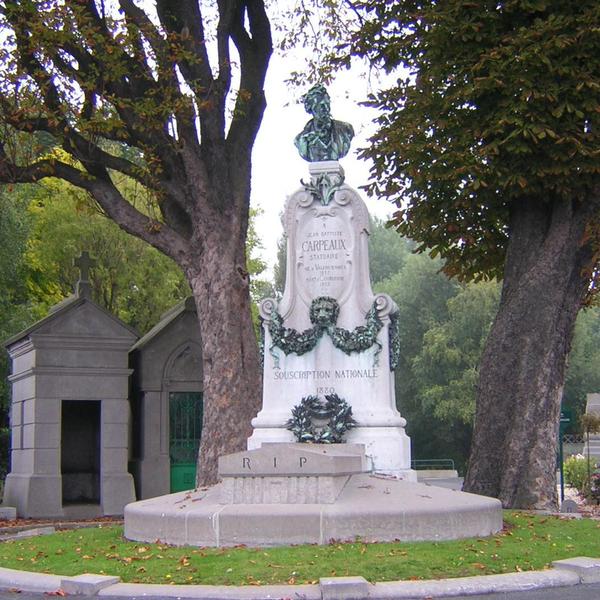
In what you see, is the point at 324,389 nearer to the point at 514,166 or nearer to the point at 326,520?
the point at 326,520

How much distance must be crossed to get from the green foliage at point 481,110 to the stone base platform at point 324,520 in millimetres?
7529

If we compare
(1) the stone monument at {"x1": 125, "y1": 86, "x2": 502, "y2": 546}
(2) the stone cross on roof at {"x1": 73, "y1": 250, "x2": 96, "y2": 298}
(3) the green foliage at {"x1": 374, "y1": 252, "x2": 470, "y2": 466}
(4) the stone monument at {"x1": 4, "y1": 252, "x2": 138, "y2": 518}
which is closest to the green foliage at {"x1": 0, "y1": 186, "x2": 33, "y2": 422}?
(2) the stone cross on roof at {"x1": 73, "y1": 250, "x2": 96, "y2": 298}

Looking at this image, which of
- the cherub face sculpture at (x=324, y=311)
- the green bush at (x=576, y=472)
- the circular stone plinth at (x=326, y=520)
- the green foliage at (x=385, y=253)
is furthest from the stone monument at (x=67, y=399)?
the green foliage at (x=385, y=253)

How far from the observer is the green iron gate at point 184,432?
2241 cm

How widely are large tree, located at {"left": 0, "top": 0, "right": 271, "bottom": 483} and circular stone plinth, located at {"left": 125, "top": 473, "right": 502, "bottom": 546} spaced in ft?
22.9

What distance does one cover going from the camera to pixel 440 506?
36.4 ft

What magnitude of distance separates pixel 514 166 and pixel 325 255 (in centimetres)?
479

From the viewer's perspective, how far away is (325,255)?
14773mm

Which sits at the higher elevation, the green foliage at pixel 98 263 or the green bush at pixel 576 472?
the green foliage at pixel 98 263

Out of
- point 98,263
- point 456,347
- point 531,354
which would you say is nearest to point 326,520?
point 531,354

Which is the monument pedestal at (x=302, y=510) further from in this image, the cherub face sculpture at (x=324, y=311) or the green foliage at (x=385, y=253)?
the green foliage at (x=385, y=253)

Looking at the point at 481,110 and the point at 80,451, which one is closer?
the point at 481,110

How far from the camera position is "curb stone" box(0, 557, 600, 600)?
27.0ft

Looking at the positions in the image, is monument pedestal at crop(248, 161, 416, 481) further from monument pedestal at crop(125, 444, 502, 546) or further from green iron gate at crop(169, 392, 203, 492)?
green iron gate at crop(169, 392, 203, 492)
